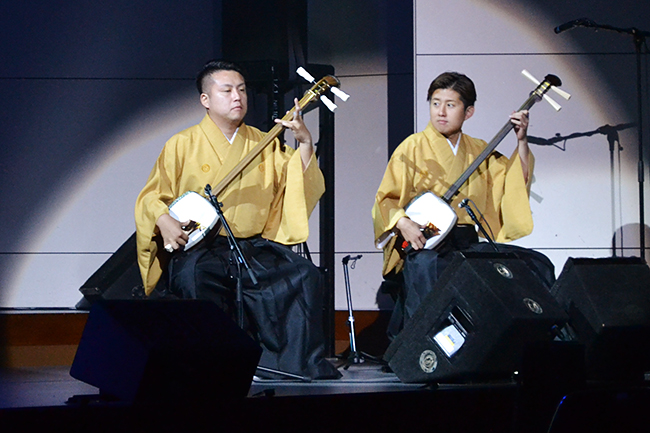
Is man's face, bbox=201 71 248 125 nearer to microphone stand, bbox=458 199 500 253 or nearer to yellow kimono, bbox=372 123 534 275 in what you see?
yellow kimono, bbox=372 123 534 275

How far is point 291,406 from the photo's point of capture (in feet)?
8.18

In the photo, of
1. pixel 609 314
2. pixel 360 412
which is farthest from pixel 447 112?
pixel 360 412

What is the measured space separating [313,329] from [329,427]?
1.16 m

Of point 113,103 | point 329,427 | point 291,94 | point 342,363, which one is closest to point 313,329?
point 342,363

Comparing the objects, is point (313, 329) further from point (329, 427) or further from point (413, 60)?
point (413, 60)

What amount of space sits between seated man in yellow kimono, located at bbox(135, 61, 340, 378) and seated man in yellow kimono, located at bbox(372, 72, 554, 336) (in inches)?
17.6

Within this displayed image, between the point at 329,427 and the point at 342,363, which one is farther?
the point at 342,363

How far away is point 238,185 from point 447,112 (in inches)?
49.2

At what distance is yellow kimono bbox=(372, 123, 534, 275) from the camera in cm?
411

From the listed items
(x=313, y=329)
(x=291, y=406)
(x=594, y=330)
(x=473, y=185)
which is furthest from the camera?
(x=473, y=185)

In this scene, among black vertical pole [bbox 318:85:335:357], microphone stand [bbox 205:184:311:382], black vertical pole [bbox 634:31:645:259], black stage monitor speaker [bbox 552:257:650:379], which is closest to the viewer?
black stage monitor speaker [bbox 552:257:650:379]

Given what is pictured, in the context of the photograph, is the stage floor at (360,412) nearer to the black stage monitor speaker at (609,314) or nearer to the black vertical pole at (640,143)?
the black stage monitor speaker at (609,314)

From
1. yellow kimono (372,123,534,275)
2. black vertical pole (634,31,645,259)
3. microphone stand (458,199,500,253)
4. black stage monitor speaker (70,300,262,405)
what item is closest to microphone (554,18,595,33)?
black vertical pole (634,31,645,259)

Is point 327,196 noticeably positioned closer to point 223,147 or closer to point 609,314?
point 223,147
